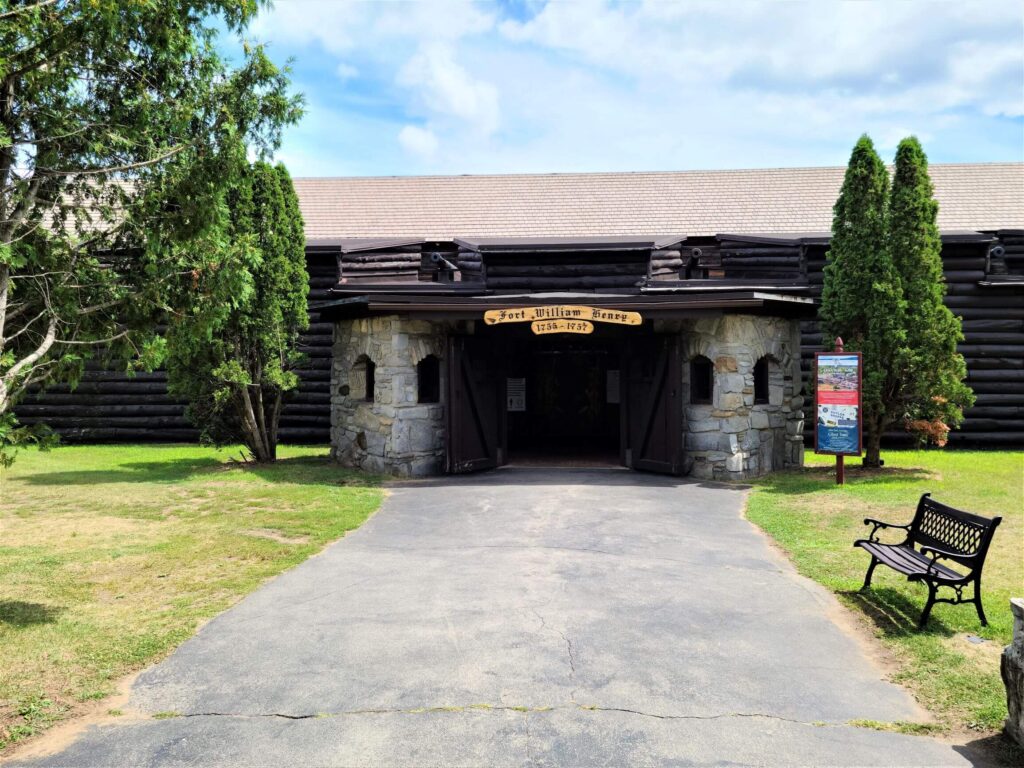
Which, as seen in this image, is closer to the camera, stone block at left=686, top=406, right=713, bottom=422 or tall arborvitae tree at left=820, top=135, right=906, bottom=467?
tall arborvitae tree at left=820, top=135, right=906, bottom=467

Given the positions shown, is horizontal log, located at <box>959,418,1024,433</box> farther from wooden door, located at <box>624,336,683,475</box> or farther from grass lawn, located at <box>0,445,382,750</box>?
grass lawn, located at <box>0,445,382,750</box>

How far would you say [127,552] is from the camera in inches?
344

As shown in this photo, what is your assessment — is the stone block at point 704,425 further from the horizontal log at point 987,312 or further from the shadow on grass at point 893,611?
the horizontal log at point 987,312

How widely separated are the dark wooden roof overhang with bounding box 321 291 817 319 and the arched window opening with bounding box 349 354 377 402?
103 centimetres

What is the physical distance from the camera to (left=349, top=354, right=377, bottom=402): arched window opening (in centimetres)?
1528

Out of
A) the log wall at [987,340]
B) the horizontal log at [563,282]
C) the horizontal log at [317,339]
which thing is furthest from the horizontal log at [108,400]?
the log wall at [987,340]

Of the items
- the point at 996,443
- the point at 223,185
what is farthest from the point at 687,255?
the point at 223,185

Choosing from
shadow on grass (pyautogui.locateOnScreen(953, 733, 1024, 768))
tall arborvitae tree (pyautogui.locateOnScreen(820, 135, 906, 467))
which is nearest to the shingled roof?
tall arborvitae tree (pyautogui.locateOnScreen(820, 135, 906, 467))

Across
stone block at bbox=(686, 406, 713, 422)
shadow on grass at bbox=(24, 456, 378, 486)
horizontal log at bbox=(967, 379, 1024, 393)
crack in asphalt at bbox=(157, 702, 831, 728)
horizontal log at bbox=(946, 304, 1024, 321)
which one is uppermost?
horizontal log at bbox=(946, 304, 1024, 321)

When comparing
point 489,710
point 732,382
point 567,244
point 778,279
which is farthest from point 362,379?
point 489,710

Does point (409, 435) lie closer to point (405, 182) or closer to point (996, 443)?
point (405, 182)

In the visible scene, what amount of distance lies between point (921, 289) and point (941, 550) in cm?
882

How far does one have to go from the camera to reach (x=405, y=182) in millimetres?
24453

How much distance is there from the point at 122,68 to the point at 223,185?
113cm
